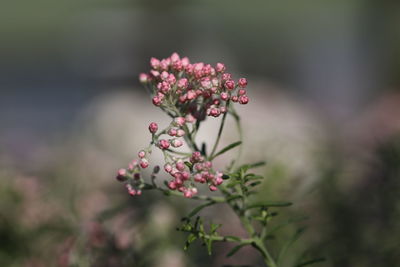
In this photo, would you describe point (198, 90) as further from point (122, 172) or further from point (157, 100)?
point (122, 172)

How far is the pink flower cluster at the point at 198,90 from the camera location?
4.31 feet

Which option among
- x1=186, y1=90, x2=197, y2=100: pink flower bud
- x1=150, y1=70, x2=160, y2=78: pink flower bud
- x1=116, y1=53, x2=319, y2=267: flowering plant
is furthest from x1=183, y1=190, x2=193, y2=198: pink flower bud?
x1=150, y1=70, x2=160, y2=78: pink flower bud

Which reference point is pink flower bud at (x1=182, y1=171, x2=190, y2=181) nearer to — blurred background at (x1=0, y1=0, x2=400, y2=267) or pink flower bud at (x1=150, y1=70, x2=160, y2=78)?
pink flower bud at (x1=150, y1=70, x2=160, y2=78)

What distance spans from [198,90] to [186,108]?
52mm

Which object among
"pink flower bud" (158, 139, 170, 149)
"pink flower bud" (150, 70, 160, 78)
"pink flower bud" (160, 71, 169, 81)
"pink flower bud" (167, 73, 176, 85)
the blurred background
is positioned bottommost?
the blurred background

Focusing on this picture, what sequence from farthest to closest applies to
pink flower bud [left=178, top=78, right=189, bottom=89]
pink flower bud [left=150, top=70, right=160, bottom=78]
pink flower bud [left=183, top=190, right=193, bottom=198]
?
pink flower bud [left=150, top=70, right=160, bottom=78], pink flower bud [left=178, top=78, right=189, bottom=89], pink flower bud [left=183, top=190, right=193, bottom=198]

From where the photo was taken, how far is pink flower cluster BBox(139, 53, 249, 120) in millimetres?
1312

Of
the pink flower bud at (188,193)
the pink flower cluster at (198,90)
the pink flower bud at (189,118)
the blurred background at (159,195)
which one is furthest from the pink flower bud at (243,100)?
the blurred background at (159,195)

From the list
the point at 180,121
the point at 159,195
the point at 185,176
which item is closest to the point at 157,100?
the point at 180,121

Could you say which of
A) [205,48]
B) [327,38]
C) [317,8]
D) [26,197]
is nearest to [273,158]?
[26,197]

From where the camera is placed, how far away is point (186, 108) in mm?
1366

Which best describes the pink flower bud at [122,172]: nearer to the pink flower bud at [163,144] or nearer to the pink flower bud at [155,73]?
the pink flower bud at [163,144]

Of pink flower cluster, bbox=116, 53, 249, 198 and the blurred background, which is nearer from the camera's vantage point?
pink flower cluster, bbox=116, 53, 249, 198

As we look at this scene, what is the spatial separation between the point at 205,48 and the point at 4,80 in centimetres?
1767
